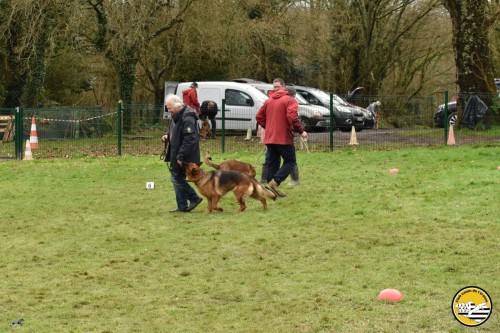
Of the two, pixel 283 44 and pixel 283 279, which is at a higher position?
pixel 283 44

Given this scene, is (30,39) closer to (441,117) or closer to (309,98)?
(309,98)

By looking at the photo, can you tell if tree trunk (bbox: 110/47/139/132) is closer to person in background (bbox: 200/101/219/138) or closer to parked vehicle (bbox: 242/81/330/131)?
person in background (bbox: 200/101/219/138)

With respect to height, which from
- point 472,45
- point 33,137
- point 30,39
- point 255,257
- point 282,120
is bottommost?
point 255,257

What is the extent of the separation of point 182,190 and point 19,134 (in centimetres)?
1141

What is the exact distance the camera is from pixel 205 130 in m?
26.2

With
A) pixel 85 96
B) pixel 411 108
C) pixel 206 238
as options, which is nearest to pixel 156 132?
pixel 411 108

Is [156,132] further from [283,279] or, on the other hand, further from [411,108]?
[283,279]

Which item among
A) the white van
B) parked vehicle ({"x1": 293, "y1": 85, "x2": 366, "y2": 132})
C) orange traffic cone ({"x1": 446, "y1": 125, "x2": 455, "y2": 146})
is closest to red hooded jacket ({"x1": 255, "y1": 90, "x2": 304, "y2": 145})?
orange traffic cone ({"x1": 446, "y1": 125, "x2": 455, "y2": 146})

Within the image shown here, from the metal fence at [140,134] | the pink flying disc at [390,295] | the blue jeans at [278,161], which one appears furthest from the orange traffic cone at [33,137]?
the pink flying disc at [390,295]

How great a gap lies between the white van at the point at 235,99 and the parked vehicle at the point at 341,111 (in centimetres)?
231

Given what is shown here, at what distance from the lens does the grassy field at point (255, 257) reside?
7391 millimetres

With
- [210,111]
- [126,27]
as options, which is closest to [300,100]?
[210,111]

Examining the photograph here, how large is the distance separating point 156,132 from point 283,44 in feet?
50.8

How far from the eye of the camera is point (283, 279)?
8695 mm
